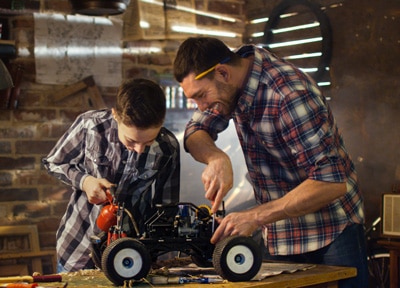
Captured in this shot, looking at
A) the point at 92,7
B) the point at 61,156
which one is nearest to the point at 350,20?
the point at 92,7

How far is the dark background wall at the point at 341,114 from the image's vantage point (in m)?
4.45

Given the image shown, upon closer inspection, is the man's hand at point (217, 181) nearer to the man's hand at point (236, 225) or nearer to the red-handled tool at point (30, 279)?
the man's hand at point (236, 225)

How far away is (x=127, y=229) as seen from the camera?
237 centimetres

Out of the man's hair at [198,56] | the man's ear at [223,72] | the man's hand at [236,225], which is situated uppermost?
the man's hair at [198,56]

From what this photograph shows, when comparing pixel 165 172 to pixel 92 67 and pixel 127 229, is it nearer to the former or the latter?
pixel 127 229

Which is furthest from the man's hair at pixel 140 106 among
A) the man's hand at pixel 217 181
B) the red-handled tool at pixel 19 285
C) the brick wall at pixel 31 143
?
the brick wall at pixel 31 143

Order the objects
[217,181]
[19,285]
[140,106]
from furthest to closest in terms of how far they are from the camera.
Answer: [140,106]
[217,181]
[19,285]

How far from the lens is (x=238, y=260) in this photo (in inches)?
86.4

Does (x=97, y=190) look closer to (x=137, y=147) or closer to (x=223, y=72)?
(x=137, y=147)

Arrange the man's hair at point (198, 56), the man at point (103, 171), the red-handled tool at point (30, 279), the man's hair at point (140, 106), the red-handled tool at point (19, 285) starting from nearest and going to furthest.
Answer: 1. the red-handled tool at point (19, 285)
2. the red-handled tool at point (30, 279)
3. the man's hair at point (198, 56)
4. the man's hair at point (140, 106)
5. the man at point (103, 171)

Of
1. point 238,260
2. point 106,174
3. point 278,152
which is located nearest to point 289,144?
point 278,152

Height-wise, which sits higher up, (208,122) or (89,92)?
(89,92)

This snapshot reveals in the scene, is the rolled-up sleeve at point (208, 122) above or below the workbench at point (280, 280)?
above

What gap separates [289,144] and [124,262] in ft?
2.20
